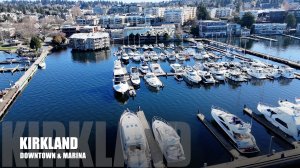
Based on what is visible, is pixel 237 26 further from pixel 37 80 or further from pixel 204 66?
pixel 37 80

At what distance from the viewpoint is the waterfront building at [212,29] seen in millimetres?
86938

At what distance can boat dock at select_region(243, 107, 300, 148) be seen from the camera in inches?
866

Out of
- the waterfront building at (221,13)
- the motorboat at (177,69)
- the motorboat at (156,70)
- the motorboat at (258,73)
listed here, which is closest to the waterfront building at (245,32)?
the waterfront building at (221,13)

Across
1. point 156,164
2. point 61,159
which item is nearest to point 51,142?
point 61,159

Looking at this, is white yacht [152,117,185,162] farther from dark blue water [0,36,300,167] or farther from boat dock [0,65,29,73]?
boat dock [0,65,29,73]

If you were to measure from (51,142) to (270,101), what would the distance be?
24.9 metres

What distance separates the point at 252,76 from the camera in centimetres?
4203

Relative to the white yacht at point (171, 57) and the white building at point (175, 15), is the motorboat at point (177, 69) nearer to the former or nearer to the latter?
the white yacht at point (171, 57)

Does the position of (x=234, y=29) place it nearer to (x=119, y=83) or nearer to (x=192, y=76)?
(x=192, y=76)

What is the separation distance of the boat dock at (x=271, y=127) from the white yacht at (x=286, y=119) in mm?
347

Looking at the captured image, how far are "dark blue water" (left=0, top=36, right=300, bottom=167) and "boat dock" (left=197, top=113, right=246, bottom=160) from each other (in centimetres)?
38

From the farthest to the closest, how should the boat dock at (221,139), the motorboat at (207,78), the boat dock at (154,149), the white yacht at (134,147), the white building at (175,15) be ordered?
the white building at (175,15)
the motorboat at (207,78)
the boat dock at (221,139)
the boat dock at (154,149)
the white yacht at (134,147)

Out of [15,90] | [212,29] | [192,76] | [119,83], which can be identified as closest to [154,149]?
[119,83]

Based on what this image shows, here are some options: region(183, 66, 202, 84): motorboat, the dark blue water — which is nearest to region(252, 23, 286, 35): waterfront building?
the dark blue water
